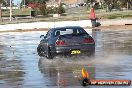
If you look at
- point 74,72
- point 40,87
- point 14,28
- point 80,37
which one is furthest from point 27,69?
point 14,28

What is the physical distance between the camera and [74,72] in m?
16.0

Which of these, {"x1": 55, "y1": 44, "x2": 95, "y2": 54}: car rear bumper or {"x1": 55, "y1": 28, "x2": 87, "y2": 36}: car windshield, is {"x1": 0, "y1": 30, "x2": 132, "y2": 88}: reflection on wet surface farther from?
{"x1": 55, "y1": 28, "x2": 87, "y2": 36}: car windshield

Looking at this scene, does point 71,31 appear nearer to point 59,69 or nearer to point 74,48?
Answer: point 74,48

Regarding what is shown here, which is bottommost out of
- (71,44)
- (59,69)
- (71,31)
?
(59,69)

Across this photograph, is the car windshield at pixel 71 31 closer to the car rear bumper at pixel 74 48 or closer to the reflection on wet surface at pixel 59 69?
the car rear bumper at pixel 74 48

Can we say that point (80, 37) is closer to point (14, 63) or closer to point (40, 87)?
point (14, 63)

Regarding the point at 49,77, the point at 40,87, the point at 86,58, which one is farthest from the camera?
the point at 86,58

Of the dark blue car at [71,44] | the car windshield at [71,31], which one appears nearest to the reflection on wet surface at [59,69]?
the dark blue car at [71,44]

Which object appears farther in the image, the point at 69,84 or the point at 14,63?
the point at 14,63

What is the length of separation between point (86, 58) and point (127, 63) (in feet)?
7.68

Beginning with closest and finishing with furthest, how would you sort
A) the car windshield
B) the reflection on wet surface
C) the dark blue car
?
the reflection on wet surface, the dark blue car, the car windshield

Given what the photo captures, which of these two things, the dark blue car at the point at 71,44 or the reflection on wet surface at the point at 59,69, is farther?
the dark blue car at the point at 71,44

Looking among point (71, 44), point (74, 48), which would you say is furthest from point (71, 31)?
point (74, 48)

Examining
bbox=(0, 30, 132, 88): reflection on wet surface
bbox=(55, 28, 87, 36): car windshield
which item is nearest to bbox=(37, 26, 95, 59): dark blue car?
bbox=(55, 28, 87, 36): car windshield
